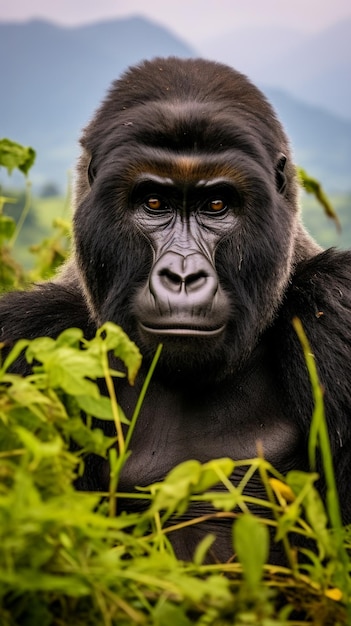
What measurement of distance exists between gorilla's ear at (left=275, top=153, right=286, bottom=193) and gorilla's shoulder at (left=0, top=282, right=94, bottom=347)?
34.8 inches

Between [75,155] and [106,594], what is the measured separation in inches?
105

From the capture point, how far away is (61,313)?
335 centimetres

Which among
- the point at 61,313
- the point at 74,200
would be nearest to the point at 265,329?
the point at 61,313

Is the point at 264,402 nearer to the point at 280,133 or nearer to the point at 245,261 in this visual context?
the point at 245,261

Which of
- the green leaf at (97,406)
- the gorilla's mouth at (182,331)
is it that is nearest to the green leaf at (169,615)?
the green leaf at (97,406)

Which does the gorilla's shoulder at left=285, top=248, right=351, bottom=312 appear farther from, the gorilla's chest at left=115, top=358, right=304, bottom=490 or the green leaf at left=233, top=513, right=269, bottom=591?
the green leaf at left=233, top=513, right=269, bottom=591

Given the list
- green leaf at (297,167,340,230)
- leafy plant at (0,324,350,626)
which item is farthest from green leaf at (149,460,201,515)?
green leaf at (297,167,340,230)

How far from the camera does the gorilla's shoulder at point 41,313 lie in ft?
10.6

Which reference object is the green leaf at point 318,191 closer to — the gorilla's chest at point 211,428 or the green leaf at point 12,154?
the green leaf at point 12,154

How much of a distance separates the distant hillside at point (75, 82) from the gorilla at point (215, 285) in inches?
452

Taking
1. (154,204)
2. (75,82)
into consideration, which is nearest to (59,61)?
(75,82)

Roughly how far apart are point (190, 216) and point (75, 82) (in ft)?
54.3

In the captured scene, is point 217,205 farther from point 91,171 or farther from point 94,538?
point 94,538

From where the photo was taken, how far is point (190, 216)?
3051mm
